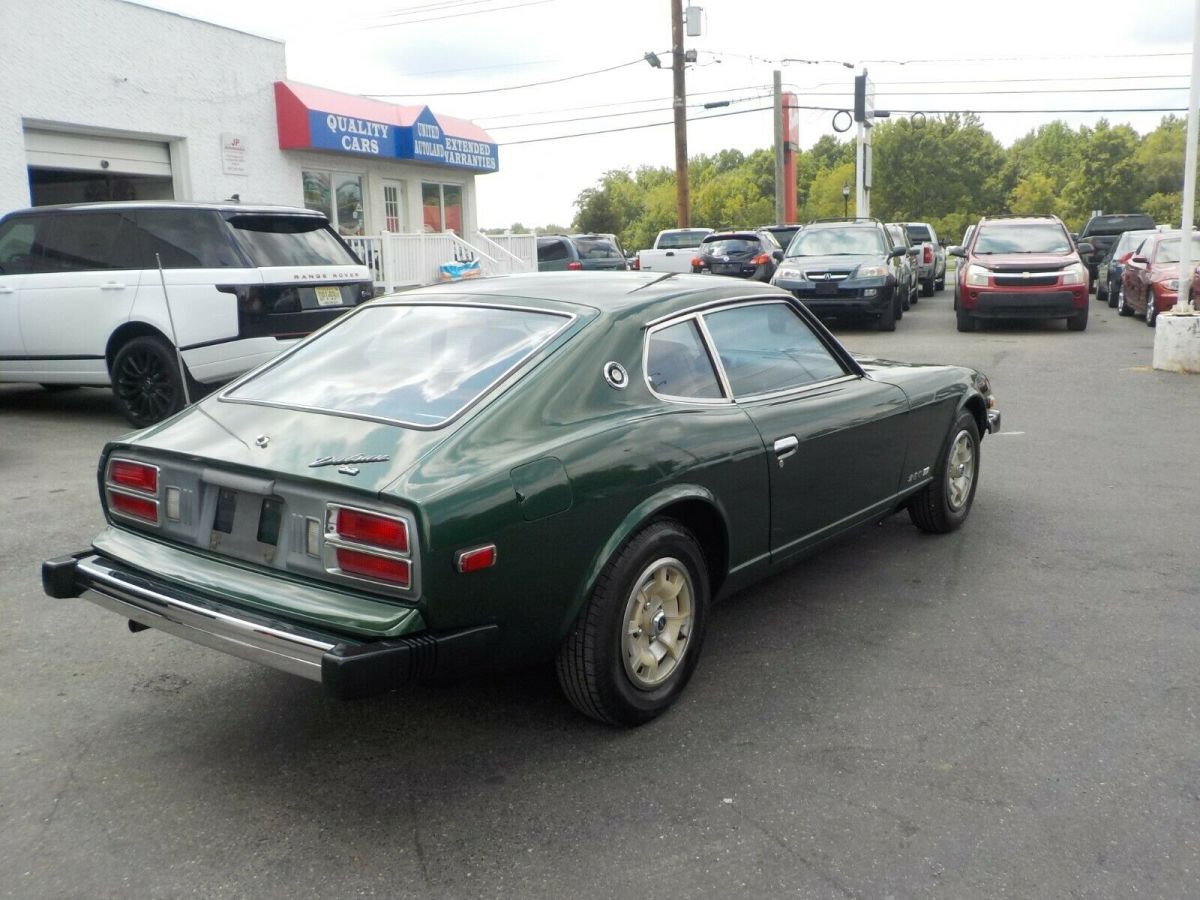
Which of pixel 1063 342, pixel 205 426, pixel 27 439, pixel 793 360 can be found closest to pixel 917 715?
pixel 793 360

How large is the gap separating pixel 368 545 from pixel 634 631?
982mm

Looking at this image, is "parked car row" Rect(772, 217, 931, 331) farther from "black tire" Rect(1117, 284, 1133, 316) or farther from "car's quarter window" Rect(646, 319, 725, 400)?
"car's quarter window" Rect(646, 319, 725, 400)

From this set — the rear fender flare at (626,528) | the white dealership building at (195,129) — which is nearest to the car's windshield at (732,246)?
the white dealership building at (195,129)

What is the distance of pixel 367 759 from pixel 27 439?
671 centimetres

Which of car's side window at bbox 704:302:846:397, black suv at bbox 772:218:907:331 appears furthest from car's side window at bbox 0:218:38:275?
black suv at bbox 772:218:907:331

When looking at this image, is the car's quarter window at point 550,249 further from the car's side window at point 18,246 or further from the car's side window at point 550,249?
the car's side window at point 18,246

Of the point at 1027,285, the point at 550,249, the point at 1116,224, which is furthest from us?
the point at 1116,224

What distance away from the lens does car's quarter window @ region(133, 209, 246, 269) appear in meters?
9.12

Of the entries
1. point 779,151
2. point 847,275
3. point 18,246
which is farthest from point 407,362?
point 779,151

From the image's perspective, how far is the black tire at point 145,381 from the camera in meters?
9.16

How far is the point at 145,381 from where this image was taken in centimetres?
923

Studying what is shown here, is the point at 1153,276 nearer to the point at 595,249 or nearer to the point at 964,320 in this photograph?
the point at 964,320

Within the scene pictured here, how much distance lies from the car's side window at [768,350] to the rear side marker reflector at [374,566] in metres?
1.73

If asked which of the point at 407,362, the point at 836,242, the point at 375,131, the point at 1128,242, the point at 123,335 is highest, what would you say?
the point at 375,131
